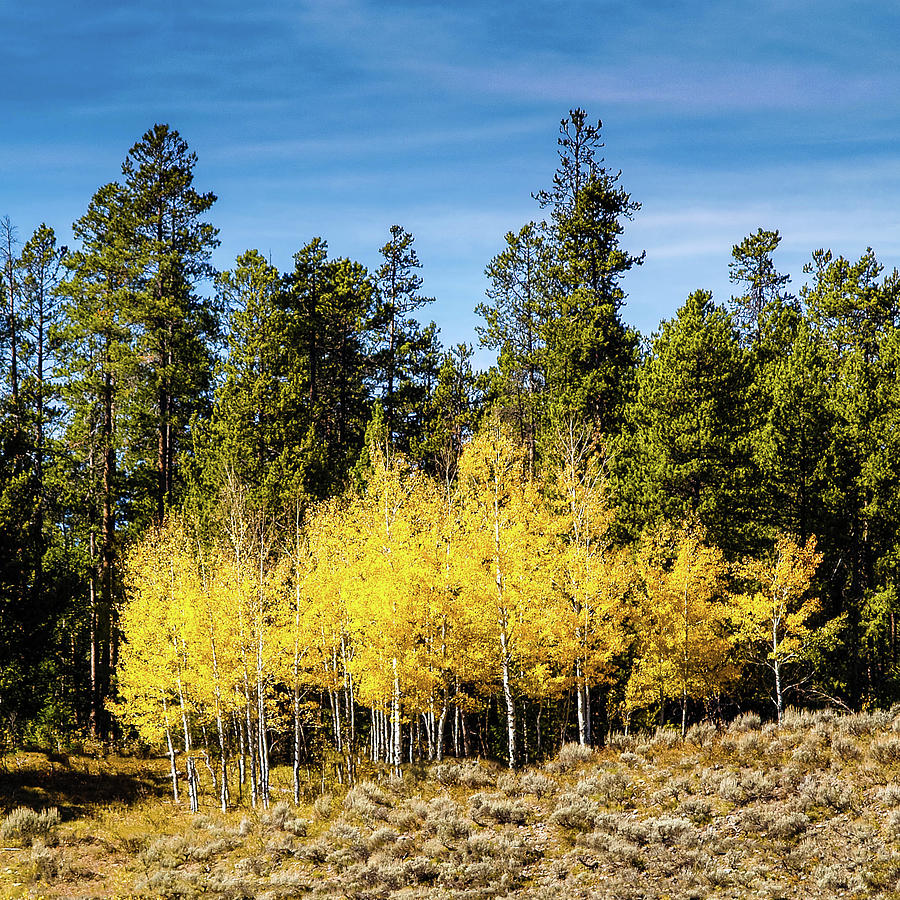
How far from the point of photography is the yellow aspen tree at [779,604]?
91.9 ft

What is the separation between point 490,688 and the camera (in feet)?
88.5

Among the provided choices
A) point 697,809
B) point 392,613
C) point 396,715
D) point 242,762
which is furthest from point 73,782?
point 697,809

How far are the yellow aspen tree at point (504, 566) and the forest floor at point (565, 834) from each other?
3.48 metres

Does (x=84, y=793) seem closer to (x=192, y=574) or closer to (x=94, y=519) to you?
(x=192, y=574)

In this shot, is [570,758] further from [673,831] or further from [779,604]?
[779,604]

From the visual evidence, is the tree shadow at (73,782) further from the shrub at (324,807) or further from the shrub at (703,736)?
the shrub at (703,736)

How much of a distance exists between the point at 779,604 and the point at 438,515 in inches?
496

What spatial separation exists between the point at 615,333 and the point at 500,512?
14833mm

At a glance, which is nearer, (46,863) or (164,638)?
(46,863)

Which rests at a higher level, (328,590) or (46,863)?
(328,590)

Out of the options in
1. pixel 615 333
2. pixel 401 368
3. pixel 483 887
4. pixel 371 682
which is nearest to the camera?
pixel 483 887


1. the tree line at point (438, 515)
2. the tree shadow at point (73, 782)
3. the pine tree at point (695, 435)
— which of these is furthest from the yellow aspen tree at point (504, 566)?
the tree shadow at point (73, 782)

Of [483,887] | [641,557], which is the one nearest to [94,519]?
[641,557]

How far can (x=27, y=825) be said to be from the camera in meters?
22.3
